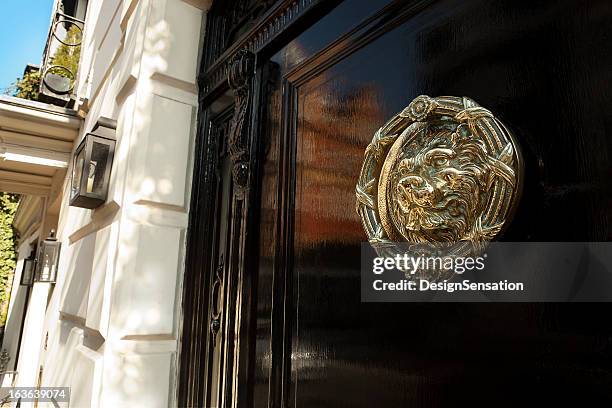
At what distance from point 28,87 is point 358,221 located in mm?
4458

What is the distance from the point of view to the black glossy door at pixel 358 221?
0.64m

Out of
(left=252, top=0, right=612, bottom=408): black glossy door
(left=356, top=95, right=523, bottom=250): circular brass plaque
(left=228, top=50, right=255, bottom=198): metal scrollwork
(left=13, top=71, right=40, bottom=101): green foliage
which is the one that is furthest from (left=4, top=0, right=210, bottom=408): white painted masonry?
(left=13, top=71, right=40, bottom=101): green foliage

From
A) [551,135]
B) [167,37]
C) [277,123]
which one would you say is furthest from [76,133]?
[551,135]

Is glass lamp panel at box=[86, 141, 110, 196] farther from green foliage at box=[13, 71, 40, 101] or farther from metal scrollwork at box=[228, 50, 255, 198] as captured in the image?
green foliage at box=[13, 71, 40, 101]

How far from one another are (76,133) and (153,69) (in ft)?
6.13

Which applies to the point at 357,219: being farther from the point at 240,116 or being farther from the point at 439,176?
the point at 240,116

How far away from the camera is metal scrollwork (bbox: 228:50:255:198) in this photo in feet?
4.90

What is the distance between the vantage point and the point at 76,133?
3.31 meters

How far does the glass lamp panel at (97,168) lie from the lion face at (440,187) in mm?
1582

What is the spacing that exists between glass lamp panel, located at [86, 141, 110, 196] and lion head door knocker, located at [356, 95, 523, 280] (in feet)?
4.85

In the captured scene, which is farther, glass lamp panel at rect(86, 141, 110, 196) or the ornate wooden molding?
glass lamp panel at rect(86, 141, 110, 196)

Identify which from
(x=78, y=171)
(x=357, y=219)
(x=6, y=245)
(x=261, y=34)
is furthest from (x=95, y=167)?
(x=6, y=245)

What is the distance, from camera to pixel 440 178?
79cm

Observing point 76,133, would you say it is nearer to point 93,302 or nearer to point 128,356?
point 93,302
